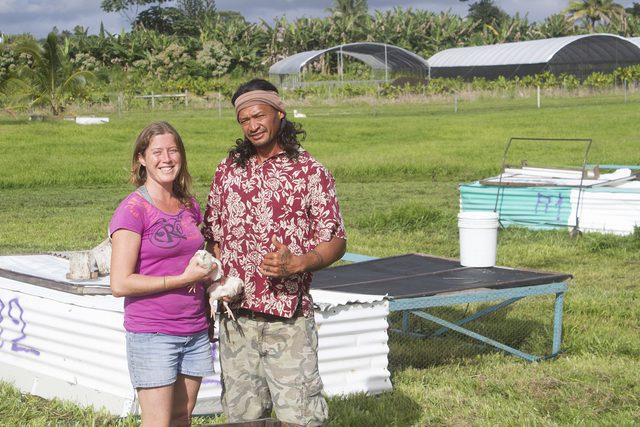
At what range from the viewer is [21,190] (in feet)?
65.1

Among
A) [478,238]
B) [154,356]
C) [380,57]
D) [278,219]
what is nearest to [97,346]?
[154,356]

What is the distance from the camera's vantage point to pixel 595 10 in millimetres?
90062

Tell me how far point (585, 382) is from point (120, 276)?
342 centimetres

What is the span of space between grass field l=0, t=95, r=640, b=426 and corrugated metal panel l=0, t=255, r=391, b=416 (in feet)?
0.37

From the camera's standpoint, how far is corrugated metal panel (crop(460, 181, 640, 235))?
1262cm

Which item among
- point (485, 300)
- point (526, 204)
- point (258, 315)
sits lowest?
point (526, 204)

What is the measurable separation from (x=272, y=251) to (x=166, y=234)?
0.40 metres

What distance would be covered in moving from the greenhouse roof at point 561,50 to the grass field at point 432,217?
1223 cm

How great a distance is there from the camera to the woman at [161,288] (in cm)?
367

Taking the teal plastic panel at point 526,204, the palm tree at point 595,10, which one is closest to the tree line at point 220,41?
the palm tree at point 595,10

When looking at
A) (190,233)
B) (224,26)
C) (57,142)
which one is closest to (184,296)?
(190,233)

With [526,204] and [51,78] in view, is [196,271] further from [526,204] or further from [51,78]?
[51,78]

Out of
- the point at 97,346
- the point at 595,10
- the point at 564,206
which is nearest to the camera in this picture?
the point at 97,346

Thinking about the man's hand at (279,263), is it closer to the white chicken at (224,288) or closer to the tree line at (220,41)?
the white chicken at (224,288)
